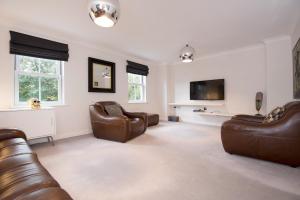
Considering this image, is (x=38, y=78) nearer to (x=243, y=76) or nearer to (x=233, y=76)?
(x=233, y=76)

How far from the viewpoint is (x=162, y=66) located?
672cm

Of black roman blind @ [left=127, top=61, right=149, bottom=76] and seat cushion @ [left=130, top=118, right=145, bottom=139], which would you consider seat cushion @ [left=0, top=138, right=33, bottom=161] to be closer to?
seat cushion @ [left=130, top=118, right=145, bottom=139]

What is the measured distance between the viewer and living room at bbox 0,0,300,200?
175 cm

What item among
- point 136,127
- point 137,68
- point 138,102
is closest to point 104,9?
point 136,127

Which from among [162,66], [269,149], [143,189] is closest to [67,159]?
[143,189]

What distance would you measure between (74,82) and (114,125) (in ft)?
5.16

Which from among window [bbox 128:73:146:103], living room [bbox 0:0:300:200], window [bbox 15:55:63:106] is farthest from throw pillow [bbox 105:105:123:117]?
window [bbox 128:73:146:103]

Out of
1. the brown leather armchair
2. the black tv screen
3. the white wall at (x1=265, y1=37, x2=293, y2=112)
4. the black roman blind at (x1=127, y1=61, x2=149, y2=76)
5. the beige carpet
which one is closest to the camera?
the beige carpet

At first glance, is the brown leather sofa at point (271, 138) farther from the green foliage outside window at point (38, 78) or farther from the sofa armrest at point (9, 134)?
the green foliage outside window at point (38, 78)

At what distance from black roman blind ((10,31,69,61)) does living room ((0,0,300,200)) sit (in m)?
0.02

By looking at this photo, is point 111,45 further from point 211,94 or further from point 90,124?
point 211,94

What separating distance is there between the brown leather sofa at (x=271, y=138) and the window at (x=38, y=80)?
371 centimetres

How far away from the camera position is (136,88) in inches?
236

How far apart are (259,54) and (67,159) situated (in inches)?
209
